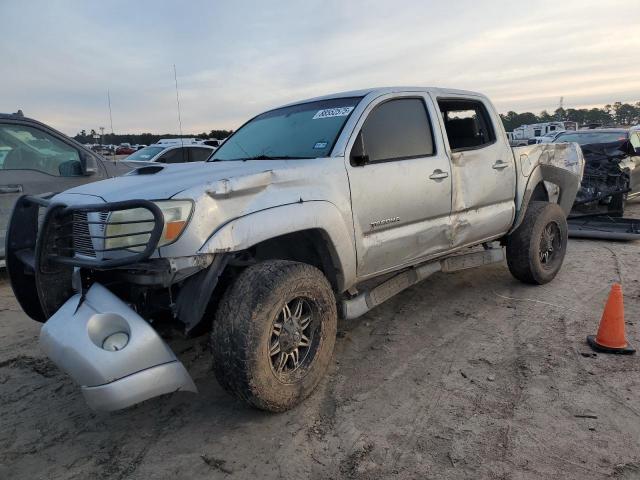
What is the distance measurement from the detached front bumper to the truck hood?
60cm

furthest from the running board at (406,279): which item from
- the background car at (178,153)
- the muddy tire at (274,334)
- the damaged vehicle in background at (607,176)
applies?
the background car at (178,153)

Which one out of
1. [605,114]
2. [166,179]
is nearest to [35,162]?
[166,179]

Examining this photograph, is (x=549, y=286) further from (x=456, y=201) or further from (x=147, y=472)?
(x=147, y=472)

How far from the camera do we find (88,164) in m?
6.04

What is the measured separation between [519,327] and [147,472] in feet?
10.5

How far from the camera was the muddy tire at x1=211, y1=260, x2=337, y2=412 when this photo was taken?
2.81 meters

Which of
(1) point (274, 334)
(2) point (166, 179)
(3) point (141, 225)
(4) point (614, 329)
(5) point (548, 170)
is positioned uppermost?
(2) point (166, 179)

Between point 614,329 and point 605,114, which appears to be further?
point 605,114

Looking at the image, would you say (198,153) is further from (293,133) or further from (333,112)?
(333,112)

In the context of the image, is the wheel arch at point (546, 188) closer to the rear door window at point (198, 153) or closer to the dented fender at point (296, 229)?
the dented fender at point (296, 229)

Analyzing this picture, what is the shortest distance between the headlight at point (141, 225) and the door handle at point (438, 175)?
6.94 feet

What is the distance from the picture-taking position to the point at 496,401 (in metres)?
3.21

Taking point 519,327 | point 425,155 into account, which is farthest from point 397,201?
point 519,327

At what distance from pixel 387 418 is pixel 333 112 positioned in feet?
7.36
